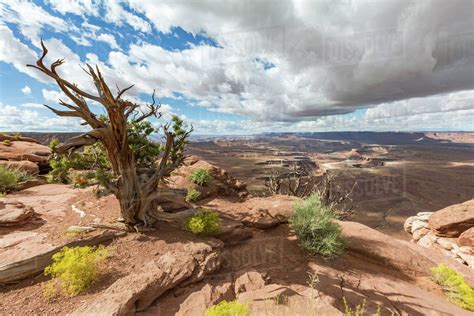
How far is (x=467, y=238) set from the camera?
45.7 ft

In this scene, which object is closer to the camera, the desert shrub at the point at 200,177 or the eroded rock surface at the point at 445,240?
the desert shrub at the point at 200,177

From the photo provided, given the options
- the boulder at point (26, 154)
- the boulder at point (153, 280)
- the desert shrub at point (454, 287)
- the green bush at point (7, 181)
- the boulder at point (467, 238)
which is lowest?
the boulder at point (467, 238)

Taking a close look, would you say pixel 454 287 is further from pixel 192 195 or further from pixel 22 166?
pixel 22 166

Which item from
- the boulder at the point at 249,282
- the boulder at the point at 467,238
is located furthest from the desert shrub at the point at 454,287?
the boulder at the point at 467,238

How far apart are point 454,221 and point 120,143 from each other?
2101 centimetres

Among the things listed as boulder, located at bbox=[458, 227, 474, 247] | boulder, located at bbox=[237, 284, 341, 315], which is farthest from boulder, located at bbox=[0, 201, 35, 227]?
boulder, located at bbox=[458, 227, 474, 247]

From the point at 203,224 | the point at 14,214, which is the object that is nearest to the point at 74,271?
the point at 203,224

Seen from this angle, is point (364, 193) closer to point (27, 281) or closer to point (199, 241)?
point (199, 241)

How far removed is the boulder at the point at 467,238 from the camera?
Answer: 1373cm

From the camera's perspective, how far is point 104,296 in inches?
189

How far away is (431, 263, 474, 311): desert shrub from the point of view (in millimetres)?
7359

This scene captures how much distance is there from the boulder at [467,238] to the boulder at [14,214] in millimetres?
23192

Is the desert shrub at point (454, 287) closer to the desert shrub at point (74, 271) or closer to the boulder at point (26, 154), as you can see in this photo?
the desert shrub at point (74, 271)

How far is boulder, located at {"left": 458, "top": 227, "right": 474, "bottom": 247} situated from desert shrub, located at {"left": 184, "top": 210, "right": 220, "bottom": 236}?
1666cm
